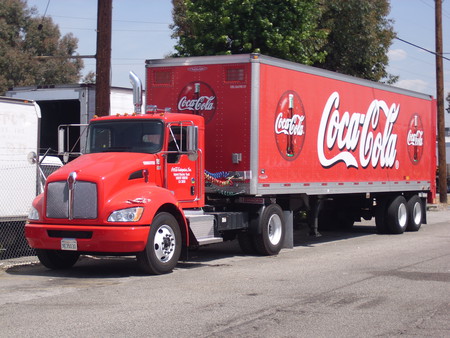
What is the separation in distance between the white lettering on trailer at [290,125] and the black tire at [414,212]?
21.7ft

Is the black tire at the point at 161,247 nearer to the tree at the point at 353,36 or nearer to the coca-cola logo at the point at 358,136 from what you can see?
the coca-cola logo at the point at 358,136

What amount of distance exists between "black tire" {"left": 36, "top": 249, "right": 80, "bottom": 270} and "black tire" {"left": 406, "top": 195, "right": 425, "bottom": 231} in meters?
11.1

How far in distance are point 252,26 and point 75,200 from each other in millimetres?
11629

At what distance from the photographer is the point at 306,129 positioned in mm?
15922

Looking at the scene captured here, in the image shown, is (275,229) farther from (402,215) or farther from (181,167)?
(402,215)

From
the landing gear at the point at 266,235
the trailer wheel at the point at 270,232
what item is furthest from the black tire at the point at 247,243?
the trailer wheel at the point at 270,232

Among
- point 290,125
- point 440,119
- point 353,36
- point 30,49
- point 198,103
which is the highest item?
point 30,49

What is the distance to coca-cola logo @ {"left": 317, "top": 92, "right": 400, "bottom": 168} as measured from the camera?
16.8 metres

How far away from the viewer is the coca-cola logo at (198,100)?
1462cm

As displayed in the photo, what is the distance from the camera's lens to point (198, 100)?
14.8m

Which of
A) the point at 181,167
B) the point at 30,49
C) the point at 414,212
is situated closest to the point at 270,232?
the point at 181,167

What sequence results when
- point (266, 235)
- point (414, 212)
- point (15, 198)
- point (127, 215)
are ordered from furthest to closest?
1. point (414, 212)
2. point (266, 235)
3. point (15, 198)
4. point (127, 215)

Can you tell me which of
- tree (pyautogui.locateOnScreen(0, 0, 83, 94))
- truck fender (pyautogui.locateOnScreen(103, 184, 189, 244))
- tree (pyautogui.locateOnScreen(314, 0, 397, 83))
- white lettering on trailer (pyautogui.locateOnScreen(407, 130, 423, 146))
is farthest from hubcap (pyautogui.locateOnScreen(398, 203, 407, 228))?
tree (pyautogui.locateOnScreen(0, 0, 83, 94))

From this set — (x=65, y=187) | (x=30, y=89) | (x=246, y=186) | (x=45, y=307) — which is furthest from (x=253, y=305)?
(x=30, y=89)
